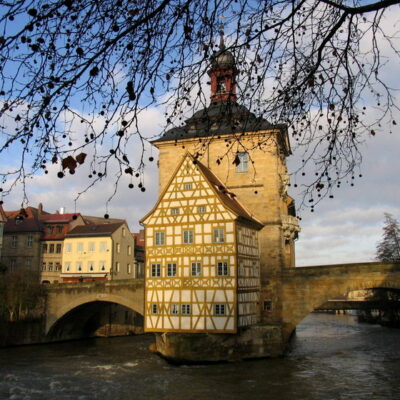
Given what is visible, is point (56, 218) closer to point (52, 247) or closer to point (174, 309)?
point (52, 247)

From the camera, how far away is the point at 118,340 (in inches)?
1373

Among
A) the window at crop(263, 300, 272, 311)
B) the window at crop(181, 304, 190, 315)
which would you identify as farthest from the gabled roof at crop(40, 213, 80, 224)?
the window at crop(263, 300, 272, 311)

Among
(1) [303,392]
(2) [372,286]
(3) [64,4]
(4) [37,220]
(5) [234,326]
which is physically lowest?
Answer: (1) [303,392]

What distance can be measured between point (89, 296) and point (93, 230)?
1213 centimetres

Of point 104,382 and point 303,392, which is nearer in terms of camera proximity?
point 303,392

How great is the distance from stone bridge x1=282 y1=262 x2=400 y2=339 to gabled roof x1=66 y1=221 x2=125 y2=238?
2041 cm

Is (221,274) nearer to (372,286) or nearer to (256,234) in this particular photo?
(256,234)

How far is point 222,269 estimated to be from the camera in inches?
896

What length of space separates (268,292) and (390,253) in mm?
27141

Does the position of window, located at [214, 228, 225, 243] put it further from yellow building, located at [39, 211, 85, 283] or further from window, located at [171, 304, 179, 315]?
yellow building, located at [39, 211, 85, 283]

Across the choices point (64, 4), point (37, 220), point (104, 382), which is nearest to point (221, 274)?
point (104, 382)

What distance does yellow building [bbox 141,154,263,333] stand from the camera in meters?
22.5

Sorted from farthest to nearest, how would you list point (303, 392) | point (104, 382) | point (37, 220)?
point (37, 220) < point (104, 382) < point (303, 392)

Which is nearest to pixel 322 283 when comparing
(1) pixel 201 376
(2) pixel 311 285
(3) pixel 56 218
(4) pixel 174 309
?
(2) pixel 311 285
